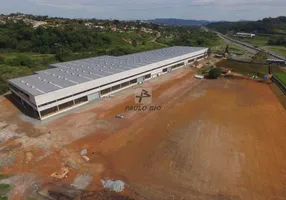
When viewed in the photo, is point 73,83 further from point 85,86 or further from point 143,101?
point 143,101

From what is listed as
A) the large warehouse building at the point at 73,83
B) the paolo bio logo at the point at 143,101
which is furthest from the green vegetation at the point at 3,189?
the paolo bio logo at the point at 143,101

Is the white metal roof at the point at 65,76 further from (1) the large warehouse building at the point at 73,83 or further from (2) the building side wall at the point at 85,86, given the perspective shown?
(2) the building side wall at the point at 85,86

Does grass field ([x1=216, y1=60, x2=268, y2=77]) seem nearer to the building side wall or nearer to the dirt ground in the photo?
the dirt ground

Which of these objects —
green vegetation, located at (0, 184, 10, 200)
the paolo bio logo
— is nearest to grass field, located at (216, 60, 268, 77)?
the paolo bio logo

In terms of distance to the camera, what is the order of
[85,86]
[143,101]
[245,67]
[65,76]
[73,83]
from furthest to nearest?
[245,67]
[65,76]
[143,101]
[85,86]
[73,83]

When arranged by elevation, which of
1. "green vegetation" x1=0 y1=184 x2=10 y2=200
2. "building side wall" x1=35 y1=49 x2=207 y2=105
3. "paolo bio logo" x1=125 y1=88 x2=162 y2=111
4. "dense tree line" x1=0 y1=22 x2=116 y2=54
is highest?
"dense tree line" x1=0 y1=22 x2=116 y2=54

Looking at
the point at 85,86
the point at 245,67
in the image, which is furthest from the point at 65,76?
the point at 245,67
